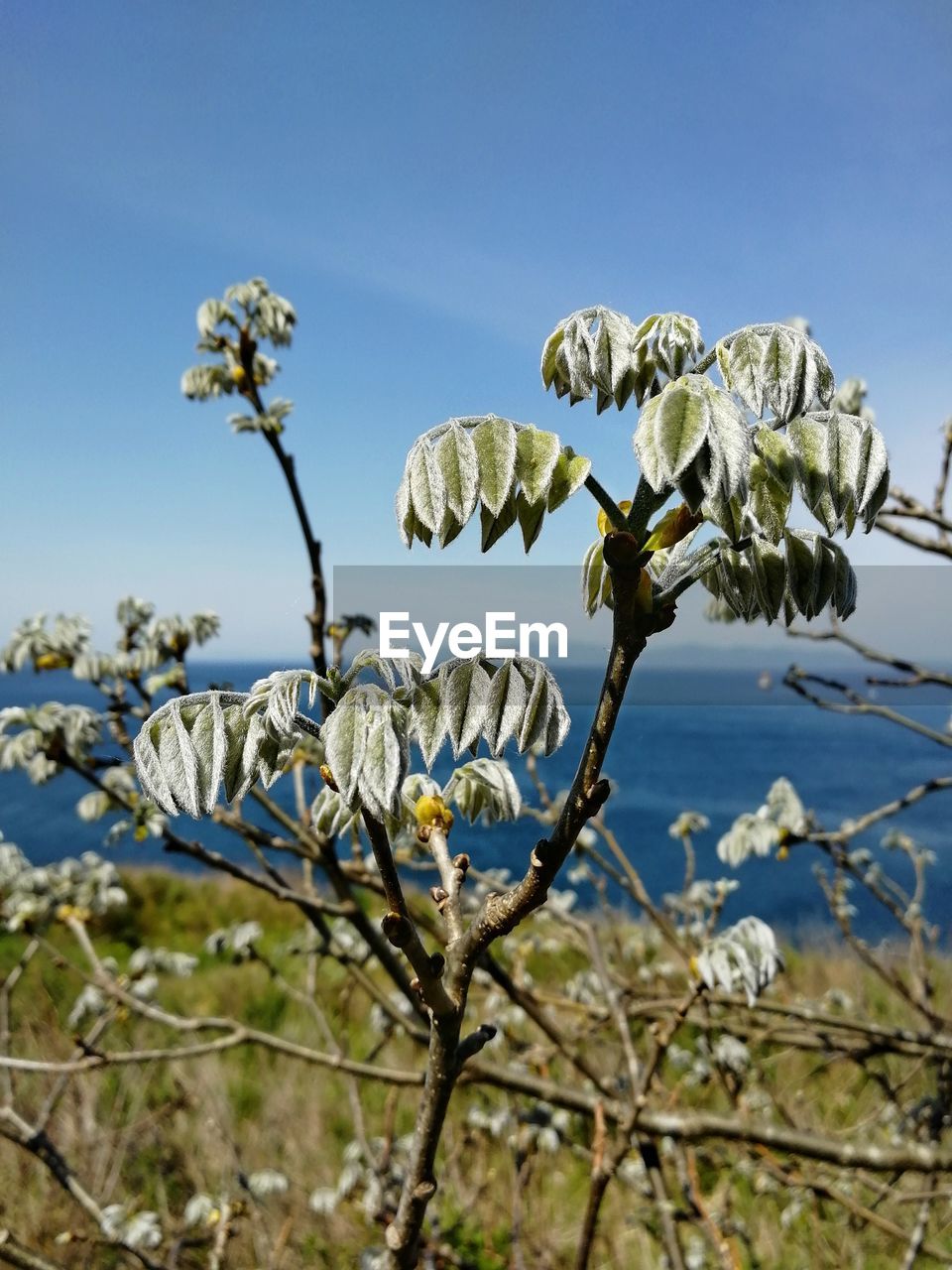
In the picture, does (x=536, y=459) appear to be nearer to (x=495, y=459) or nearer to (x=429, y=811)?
(x=495, y=459)

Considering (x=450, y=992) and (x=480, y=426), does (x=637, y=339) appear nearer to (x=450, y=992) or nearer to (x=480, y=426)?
(x=480, y=426)

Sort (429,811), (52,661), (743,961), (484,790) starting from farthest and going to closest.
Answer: (52,661) → (743,961) → (484,790) → (429,811)

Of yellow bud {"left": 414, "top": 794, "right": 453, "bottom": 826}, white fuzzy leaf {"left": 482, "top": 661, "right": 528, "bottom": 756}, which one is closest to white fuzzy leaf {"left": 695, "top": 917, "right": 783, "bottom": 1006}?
yellow bud {"left": 414, "top": 794, "right": 453, "bottom": 826}

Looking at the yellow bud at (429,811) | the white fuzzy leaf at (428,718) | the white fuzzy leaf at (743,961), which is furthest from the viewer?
the white fuzzy leaf at (743,961)

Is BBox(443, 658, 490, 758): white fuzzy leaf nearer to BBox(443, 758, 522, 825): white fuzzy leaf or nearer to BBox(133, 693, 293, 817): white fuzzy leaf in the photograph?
BBox(133, 693, 293, 817): white fuzzy leaf

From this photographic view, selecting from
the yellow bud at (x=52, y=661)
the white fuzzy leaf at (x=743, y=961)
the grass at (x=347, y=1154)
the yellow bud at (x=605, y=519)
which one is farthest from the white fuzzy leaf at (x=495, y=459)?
the yellow bud at (x=52, y=661)

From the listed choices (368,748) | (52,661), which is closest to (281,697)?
(368,748)

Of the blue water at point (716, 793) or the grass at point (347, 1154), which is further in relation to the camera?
the blue water at point (716, 793)

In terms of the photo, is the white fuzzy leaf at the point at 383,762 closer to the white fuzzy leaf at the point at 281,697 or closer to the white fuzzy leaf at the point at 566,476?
the white fuzzy leaf at the point at 281,697

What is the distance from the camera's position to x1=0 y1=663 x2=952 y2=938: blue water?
13734mm

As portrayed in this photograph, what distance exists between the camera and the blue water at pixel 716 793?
13.7 m

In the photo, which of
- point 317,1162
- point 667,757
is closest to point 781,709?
point 667,757

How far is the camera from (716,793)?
98.3 feet

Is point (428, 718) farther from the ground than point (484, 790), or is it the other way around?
point (428, 718)
